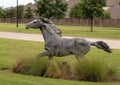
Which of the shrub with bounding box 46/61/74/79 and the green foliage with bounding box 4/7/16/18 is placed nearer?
the shrub with bounding box 46/61/74/79

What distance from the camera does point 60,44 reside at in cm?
1282

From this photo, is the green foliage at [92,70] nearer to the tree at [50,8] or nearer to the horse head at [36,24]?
the horse head at [36,24]

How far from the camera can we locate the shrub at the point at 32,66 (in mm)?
12269

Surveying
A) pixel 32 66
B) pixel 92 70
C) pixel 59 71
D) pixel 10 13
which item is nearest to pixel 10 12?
pixel 10 13

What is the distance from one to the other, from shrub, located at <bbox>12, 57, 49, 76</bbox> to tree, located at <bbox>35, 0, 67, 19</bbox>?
40354mm

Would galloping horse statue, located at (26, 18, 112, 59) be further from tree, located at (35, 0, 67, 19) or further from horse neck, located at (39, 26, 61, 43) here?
tree, located at (35, 0, 67, 19)

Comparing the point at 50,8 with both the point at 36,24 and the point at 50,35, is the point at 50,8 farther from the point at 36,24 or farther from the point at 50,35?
the point at 50,35

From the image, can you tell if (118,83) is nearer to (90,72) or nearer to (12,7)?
(90,72)

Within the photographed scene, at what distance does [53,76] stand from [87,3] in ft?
126

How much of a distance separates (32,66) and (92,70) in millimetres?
1996

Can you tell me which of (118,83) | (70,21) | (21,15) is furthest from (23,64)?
(21,15)

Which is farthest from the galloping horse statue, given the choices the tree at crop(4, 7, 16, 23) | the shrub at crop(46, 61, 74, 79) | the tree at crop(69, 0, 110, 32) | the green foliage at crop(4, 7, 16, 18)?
the green foliage at crop(4, 7, 16, 18)

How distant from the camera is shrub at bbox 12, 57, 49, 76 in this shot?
12.3m

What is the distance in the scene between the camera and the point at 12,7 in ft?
374
